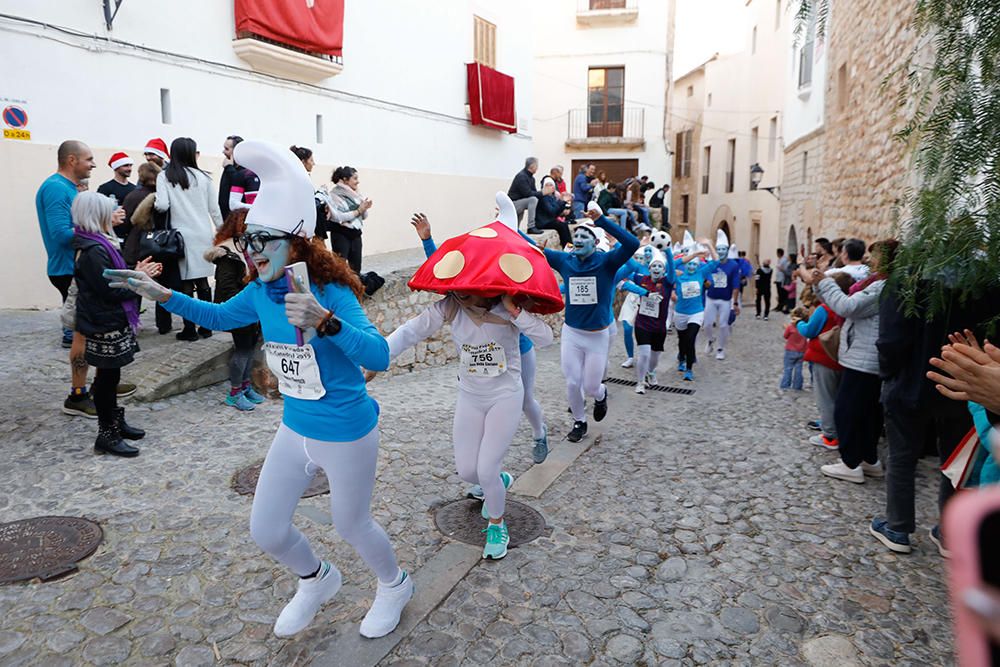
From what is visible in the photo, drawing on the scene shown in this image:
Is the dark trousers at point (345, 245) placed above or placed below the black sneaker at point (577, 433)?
above

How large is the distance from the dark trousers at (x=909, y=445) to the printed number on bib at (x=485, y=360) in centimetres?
237

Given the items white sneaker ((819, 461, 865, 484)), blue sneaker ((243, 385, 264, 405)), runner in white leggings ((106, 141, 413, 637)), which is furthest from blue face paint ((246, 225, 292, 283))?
white sneaker ((819, 461, 865, 484))

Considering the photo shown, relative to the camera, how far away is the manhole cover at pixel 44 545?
361 centimetres

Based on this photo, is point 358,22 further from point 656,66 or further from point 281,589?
point 656,66

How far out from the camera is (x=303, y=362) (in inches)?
114

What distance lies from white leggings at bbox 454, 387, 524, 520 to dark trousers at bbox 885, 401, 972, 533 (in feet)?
7.48

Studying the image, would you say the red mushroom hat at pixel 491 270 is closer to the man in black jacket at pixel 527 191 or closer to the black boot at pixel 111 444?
the black boot at pixel 111 444

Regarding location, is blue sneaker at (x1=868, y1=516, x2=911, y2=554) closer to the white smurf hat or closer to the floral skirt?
the white smurf hat

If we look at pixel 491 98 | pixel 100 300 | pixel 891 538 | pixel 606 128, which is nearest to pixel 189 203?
pixel 100 300

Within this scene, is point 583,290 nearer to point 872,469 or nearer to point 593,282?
point 593,282

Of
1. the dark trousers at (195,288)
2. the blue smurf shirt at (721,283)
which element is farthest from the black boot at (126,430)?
the blue smurf shirt at (721,283)

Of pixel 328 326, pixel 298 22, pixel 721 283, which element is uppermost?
pixel 298 22

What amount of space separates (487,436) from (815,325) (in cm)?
351

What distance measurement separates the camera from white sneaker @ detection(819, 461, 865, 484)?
217 inches
